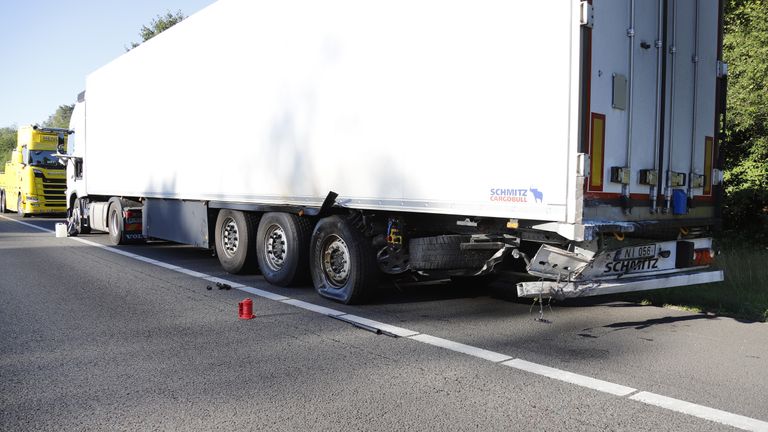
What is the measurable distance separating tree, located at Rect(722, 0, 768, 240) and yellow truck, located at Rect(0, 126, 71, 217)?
68.0 feet

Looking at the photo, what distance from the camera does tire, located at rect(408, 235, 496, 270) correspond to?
636cm

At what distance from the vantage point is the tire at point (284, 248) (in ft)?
25.4

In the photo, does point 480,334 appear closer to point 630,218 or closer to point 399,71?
point 630,218

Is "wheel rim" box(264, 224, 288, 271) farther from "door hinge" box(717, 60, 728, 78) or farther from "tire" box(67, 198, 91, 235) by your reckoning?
"tire" box(67, 198, 91, 235)

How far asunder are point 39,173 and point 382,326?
21124 millimetres

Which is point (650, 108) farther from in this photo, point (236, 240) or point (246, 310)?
point (236, 240)

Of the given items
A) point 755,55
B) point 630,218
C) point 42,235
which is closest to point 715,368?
point 630,218

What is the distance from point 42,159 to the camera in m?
22.7

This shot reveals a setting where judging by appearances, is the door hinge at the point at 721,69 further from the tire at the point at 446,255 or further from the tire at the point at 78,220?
the tire at the point at 78,220

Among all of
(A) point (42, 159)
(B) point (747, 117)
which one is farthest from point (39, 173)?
(B) point (747, 117)

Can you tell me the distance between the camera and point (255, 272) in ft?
30.6

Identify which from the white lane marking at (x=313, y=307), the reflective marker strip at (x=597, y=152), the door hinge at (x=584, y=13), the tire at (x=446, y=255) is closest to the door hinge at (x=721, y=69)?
the reflective marker strip at (x=597, y=152)

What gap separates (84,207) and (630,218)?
14.8m

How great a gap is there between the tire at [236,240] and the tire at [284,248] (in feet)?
0.94
